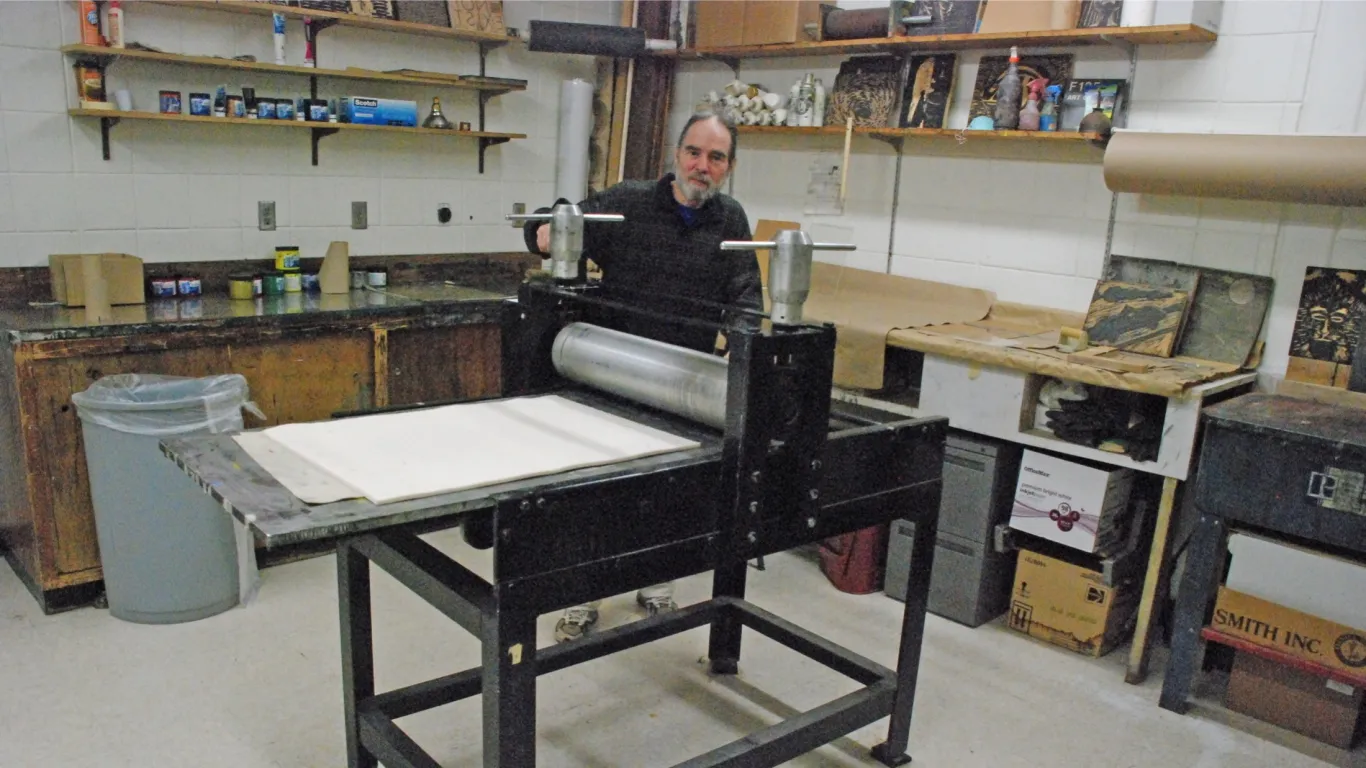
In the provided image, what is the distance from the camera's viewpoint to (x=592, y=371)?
1947 mm

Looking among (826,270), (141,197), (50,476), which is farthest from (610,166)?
(50,476)

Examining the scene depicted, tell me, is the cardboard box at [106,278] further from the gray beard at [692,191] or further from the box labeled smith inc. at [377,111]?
the gray beard at [692,191]

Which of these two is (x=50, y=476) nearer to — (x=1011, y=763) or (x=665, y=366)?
(x=665, y=366)

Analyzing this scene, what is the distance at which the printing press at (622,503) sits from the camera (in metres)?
1.42

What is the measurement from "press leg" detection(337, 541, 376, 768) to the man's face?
126 cm

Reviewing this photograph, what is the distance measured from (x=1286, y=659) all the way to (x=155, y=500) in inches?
120

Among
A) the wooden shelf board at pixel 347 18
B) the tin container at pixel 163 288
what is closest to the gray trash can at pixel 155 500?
the tin container at pixel 163 288

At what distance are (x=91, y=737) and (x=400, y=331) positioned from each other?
5.08ft

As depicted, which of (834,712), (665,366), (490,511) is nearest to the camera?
(490,511)

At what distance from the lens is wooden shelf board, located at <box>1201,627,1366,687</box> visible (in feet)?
7.76

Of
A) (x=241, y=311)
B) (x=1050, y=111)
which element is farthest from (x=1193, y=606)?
(x=241, y=311)

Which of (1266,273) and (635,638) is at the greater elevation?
(1266,273)

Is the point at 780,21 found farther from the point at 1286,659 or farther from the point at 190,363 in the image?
the point at 1286,659

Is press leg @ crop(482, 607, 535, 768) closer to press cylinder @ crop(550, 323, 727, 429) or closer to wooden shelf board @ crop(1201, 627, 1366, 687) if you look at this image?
press cylinder @ crop(550, 323, 727, 429)
